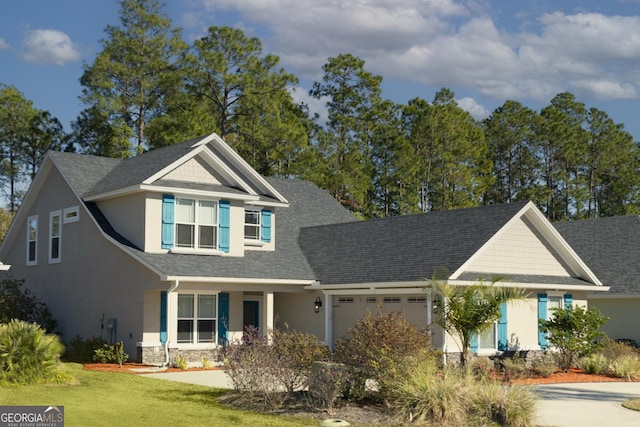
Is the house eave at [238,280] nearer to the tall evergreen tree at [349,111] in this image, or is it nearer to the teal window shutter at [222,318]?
the teal window shutter at [222,318]

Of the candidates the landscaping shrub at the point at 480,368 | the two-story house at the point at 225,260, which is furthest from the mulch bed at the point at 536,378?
the landscaping shrub at the point at 480,368

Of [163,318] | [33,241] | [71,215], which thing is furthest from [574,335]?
[33,241]

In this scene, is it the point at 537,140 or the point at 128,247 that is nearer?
the point at 128,247

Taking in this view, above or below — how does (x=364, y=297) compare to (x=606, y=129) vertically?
below

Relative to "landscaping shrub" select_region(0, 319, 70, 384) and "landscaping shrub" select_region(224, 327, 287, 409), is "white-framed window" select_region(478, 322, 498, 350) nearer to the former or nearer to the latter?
"landscaping shrub" select_region(224, 327, 287, 409)

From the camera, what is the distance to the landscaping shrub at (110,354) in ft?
81.5

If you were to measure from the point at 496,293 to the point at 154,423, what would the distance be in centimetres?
1260

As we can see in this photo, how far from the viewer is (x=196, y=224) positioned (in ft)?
89.2

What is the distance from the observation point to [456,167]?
174 ft

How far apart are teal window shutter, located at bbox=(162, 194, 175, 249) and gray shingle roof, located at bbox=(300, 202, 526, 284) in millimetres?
5542

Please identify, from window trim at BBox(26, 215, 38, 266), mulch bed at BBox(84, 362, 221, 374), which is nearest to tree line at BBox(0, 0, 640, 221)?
window trim at BBox(26, 215, 38, 266)

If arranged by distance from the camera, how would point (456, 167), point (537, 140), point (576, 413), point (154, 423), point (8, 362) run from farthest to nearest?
1. point (537, 140)
2. point (456, 167)
3. point (8, 362)
4. point (576, 413)
5. point (154, 423)

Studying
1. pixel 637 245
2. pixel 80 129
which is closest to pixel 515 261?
pixel 637 245

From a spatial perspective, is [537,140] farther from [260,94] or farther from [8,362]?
[8,362]
